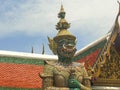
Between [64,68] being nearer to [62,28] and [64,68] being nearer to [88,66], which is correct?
[62,28]

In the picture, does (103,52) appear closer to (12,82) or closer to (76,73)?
(76,73)

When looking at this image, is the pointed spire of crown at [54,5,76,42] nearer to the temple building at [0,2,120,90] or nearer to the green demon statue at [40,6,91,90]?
the green demon statue at [40,6,91,90]

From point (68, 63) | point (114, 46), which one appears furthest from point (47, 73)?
point (114, 46)

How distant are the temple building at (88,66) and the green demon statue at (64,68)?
1.14 metres

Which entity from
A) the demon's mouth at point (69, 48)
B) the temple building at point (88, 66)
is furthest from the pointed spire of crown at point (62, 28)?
the temple building at point (88, 66)

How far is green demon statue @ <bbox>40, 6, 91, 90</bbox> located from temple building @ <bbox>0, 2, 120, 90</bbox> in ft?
3.73

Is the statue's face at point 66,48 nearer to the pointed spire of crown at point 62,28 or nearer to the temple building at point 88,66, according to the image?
the pointed spire of crown at point 62,28

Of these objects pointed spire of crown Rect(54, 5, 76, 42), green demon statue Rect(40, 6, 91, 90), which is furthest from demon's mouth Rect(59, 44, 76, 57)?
pointed spire of crown Rect(54, 5, 76, 42)

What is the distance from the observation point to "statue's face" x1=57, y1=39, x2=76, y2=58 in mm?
7770

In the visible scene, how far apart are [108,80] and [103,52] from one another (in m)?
0.70

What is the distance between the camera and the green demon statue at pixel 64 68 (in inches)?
299

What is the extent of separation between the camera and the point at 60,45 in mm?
7875

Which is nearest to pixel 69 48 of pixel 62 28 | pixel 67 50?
pixel 67 50

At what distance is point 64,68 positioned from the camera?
781 centimetres
